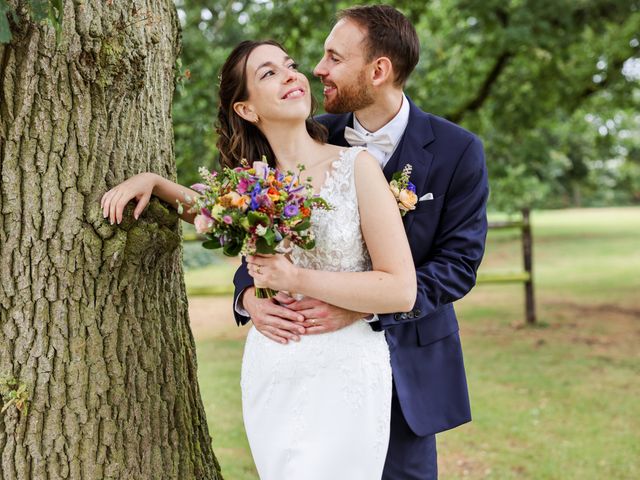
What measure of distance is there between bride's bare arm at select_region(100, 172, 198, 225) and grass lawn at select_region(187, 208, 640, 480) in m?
3.05

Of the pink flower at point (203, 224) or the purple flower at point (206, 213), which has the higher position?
the purple flower at point (206, 213)

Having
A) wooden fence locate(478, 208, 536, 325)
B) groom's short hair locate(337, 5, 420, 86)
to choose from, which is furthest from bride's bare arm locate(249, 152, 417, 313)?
→ wooden fence locate(478, 208, 536, 325)

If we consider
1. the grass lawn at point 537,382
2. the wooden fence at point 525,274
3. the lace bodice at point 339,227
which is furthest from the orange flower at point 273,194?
the wooden fence at point 525,274

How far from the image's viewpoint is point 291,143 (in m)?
2.82

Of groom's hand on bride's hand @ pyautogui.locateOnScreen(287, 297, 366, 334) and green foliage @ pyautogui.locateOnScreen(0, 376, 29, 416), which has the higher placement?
groom's hand on bride's hand @ pyautogui.locateOnScreen(287, 297, 366, 334)

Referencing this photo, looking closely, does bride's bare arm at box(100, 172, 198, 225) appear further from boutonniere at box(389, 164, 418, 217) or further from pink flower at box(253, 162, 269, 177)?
boutonniere at box(389, 164, 418, 217)

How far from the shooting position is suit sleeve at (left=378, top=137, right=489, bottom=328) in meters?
2.74

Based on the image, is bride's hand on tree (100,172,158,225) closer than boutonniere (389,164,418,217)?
Yes

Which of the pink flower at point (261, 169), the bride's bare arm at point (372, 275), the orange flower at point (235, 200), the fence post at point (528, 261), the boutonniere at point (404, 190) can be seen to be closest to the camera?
the orange flower at point (235, 200)

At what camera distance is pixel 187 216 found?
9.63ft

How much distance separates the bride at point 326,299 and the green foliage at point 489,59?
425 cm

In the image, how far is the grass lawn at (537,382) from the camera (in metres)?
5.54

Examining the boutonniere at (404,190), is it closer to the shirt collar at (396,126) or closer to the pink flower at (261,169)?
the shirt collar at (396,126)

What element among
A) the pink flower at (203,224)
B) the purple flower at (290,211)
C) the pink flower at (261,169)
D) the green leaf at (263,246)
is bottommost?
the green leaf at (263,246)
